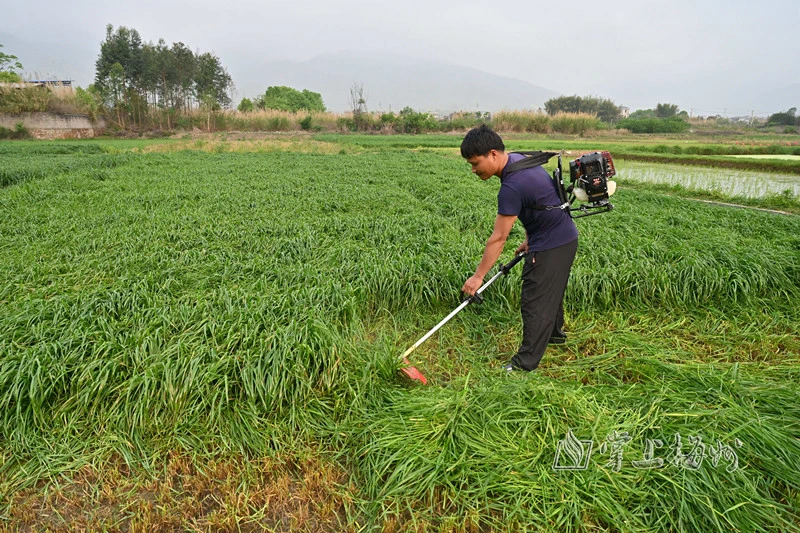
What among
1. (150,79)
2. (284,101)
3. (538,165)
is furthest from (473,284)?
(284,101)

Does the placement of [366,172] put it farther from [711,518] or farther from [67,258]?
[711,518]

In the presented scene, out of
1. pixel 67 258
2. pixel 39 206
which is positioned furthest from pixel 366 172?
pixel 67 258

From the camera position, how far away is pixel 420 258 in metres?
4.75

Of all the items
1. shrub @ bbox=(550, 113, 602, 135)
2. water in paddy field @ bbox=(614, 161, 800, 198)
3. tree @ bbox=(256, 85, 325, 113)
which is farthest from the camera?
tree @ bbox=(256, 85, 325, 113)

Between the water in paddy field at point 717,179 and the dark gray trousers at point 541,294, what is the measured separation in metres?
11.9

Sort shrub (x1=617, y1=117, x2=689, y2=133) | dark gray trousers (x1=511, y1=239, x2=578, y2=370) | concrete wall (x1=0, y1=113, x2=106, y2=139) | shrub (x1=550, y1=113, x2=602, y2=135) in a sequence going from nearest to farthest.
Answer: dark gray trousers (x1=511, y1=239, x2=578, y2=370) → concrete wall (x1=0, y1=113, x2=106, y2=139) → shrub (x1=550, y1=113, x2=602, y2=135) → shrub (x1=617, y1=117, x2=689, y2=133)

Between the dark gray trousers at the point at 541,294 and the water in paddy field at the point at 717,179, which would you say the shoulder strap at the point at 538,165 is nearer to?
the dark gray trousers at the point at 541,294

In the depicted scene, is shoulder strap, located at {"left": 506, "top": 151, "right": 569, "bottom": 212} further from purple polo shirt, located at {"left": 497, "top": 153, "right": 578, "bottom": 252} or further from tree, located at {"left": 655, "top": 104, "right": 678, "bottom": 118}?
tree, located at {"left": 655, "top": 104, "right": 678, "bottom": 118}

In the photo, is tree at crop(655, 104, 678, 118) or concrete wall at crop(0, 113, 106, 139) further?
tree at crop(655, 104, 678, 118)

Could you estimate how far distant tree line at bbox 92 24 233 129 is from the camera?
43750 mm

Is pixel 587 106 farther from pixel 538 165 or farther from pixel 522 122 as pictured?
pixel 538 165

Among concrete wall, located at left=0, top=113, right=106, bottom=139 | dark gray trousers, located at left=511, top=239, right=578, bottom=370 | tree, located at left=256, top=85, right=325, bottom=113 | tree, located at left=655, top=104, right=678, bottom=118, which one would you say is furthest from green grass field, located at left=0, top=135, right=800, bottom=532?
tree, located at left=655, top=104, right=678, bottom=118

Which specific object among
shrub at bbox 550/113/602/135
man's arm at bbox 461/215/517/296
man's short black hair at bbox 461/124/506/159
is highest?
shrub at bbox 550/113/602/135

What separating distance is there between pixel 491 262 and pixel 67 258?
5469 mm
